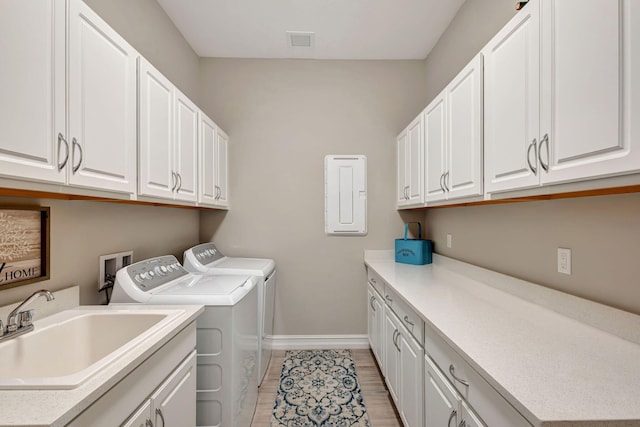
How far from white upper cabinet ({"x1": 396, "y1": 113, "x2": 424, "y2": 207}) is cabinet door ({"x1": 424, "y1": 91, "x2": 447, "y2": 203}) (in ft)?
0.35

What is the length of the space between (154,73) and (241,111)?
1.51 metres

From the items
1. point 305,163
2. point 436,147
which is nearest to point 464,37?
point 436,147

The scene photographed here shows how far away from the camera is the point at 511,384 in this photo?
794 mm

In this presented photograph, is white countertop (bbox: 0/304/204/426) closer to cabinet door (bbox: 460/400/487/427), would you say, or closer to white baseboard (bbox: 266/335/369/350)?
cabinet door (bbox: 460/400/487/427)

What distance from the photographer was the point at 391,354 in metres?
2.09

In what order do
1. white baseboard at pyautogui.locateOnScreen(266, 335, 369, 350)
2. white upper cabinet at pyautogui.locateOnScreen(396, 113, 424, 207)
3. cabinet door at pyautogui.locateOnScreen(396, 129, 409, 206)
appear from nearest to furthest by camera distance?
white upper cabinet at pyautogui.locateOnScreen(396, 113, 424, 207)
cabinet door at pyautogui.locateOnScreen(396, 129, 409, 206)
white baseboard at pyautogui.locateOnScreen(266, 335, 369, 350)

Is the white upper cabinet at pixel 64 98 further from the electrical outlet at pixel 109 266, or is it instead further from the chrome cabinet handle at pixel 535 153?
the chrome cabinet handle at pixel 535 153

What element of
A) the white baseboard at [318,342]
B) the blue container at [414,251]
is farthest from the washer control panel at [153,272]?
the blue container at [414,251]

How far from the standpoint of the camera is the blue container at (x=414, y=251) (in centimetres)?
273

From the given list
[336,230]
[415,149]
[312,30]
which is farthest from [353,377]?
[312,30]

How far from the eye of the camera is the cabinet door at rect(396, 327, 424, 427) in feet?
4.94

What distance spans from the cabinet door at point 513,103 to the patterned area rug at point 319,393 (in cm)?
175

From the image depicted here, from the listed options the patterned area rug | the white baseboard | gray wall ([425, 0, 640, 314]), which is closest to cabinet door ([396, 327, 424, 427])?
the patterned area rug

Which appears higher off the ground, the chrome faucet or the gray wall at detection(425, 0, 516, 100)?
the gray wall at detection(425, 0, 516, 100)
